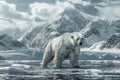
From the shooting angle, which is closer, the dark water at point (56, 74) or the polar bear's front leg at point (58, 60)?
the dark water at point (56, 74)

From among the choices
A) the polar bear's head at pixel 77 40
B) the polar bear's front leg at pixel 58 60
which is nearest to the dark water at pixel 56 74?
the polar bear's front leg at pixel 58 60

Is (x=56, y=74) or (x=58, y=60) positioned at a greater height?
(x=58, y=60)

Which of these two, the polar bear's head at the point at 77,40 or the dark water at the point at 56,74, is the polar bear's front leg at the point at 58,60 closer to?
the dark water at the point at 56,74

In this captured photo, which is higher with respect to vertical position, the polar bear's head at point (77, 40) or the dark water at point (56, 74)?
the polar bear's head at point (77, 40)

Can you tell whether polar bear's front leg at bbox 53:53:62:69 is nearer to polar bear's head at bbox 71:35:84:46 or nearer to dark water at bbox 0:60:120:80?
dark water at bbox 0:60:120:80

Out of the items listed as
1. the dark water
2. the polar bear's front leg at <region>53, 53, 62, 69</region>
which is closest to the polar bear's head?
the polar bear's front leg at <region>53, 53, 62, 69</region>

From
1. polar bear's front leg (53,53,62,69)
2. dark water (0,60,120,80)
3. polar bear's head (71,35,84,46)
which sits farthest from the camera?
polar bear's front leg (53,53,62,69)

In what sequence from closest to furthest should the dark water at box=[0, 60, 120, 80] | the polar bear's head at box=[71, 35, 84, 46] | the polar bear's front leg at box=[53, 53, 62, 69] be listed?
1. the dark water at box=[0, 60, 120, 80]
2. the polar bear's head at box=[71, 35, 84, 46]
3. the polar bear's front leg at box=[53, 53, 62, 69]

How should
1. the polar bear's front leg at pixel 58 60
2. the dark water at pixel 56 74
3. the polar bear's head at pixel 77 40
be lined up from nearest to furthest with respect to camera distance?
the dark water at pixel 56 74 < the polar bear's head at pixel 77 40 < the polar bear's front leg at pixel 58 60

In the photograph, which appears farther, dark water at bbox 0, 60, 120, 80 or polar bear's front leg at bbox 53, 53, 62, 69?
polar bear's front leg at bbox 53, 53, 62, 69

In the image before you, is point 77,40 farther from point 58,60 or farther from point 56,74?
point 56,74

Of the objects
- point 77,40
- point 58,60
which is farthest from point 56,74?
point 58,60

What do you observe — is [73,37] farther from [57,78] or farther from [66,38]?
[57,78]

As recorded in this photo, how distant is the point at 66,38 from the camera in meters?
63.1
